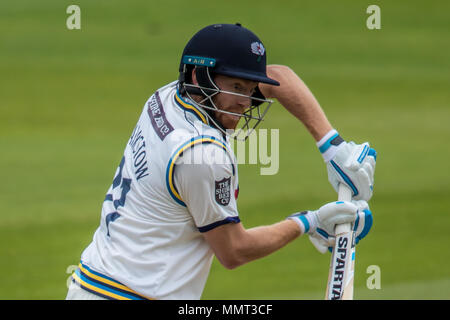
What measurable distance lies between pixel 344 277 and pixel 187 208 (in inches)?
42.0

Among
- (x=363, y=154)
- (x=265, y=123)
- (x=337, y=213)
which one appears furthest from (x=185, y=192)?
(x=265, y=123)

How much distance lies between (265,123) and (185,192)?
993 cm

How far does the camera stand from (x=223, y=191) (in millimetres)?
3775

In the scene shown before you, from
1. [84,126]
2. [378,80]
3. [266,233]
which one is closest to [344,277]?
[266,233]

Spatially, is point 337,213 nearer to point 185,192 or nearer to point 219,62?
point 185,192

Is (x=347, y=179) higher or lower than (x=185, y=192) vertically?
higher

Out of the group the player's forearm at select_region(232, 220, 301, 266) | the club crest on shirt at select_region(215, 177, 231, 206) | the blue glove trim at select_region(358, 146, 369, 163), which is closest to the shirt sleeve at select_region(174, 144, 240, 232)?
the club crest on shirt at select_region(215, 177, 231, 206)

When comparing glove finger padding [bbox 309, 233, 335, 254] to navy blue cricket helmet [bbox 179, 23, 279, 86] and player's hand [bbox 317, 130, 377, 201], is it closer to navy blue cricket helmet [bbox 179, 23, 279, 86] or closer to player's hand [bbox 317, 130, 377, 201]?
player's hand [bbox 317, 130, 377, 201]

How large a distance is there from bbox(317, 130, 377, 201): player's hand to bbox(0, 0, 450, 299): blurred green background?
2.69 meters

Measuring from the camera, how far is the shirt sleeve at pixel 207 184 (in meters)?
3.68

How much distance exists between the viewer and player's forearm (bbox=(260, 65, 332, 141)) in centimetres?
468

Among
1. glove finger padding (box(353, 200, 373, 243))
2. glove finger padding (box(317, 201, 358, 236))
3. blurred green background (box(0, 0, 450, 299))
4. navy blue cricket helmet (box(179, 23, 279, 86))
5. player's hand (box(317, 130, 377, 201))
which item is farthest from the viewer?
blurred green background (box(0, 0, 450, 299))

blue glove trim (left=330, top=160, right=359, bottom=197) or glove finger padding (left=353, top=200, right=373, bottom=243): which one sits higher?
blue glove trim (left=330, top=160, right=359, bottom=197)

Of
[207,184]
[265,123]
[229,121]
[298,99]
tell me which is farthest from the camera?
[265,123]
